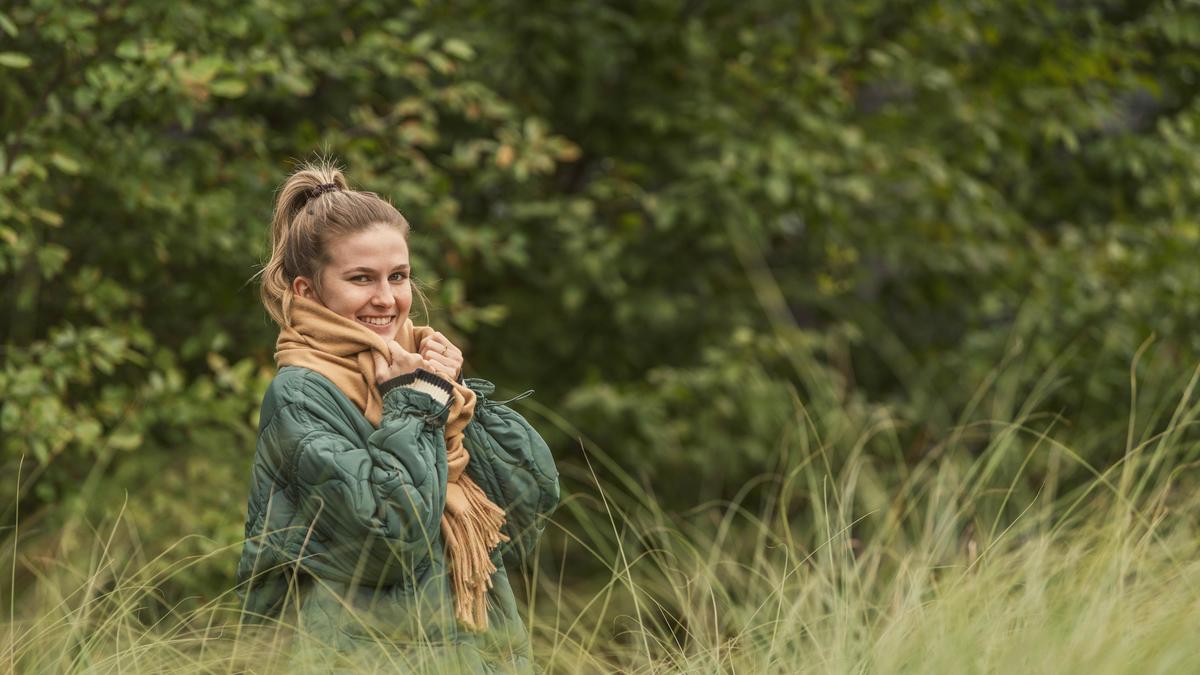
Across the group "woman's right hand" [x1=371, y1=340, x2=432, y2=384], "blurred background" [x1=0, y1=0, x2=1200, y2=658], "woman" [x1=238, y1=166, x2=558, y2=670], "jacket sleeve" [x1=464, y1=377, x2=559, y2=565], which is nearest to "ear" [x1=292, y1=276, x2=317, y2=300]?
"woman" [x1=238, y1=166, x2=558, y2=670]

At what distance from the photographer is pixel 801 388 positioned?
738 centimetres

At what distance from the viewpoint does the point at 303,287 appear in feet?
9.42

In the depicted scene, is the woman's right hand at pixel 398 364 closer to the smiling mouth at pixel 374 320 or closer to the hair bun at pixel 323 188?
the smiling mouth at pixel 374 320

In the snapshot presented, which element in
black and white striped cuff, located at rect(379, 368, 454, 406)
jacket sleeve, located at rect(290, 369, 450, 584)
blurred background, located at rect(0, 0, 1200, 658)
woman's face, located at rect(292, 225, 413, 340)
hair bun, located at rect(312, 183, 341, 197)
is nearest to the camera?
jacket sleeve, located at rect(290, 369, 450, 584)

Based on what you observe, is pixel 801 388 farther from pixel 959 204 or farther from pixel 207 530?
pixel 207 530

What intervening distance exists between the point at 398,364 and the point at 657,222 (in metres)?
3.85

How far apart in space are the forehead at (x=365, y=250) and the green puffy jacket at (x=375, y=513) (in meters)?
0.24

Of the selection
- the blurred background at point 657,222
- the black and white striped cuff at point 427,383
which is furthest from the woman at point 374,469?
the blurred background at point 657,222

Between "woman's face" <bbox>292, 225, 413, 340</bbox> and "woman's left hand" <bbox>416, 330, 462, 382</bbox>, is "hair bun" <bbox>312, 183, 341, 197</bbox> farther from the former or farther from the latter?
"woman's left hand" <bbox>416, 330, 462, 382</bbox>

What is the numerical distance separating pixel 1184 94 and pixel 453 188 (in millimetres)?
3820

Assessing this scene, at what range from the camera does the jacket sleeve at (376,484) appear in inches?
102

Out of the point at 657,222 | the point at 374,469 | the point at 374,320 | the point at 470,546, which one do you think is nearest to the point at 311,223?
the point at 374,320

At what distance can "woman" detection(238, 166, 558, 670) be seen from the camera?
8.62 ft

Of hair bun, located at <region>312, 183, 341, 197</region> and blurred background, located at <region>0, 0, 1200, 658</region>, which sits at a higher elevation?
hair bun, located at <region>312, 183, 341, 197</region>
